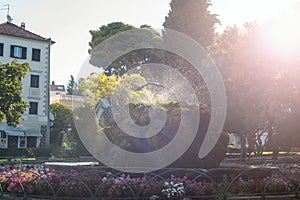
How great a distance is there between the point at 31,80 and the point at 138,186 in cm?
3421

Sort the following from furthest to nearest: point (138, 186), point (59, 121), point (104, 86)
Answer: point (59, 121), point (104, 86), point (138, 186)

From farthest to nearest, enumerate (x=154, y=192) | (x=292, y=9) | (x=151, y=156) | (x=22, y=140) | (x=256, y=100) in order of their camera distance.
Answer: (x=22, y=140) < (x=256, y=100) < (x=292, y=9) < (x=151, y=156) < (x=154, y=192)

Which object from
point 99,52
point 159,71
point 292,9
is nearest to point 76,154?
point 159,71

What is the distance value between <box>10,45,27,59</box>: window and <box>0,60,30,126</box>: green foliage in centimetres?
1209

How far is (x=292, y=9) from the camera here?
76.0 feet

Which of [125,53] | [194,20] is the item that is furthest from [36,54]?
[194,20]

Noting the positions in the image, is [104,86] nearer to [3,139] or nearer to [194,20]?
[3,139]

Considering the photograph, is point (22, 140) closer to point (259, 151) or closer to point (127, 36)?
point (127, 36)

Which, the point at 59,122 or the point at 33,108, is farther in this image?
the point at 59,122

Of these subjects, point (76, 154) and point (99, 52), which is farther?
point (99, 52)

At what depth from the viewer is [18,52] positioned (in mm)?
40781

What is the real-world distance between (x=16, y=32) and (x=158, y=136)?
32530mm

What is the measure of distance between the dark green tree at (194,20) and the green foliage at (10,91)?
18.8 metres

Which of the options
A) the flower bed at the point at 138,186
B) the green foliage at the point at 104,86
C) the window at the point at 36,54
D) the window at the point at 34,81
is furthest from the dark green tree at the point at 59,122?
the flower bed at the point at 138,186
